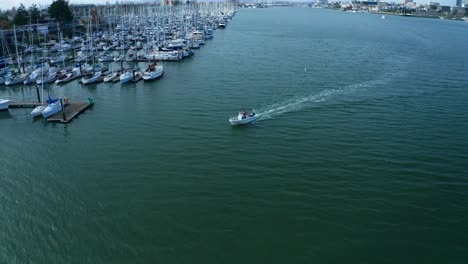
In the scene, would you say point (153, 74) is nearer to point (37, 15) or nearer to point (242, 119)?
point (242, 119)

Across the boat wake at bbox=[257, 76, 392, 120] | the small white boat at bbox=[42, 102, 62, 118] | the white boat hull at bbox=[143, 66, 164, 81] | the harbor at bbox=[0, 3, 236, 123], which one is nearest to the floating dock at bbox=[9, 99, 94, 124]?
the harbor at bbox=[0, 3, 236, 123]

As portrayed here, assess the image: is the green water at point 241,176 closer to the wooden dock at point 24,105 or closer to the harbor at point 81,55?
the wooden dock at point 24,105

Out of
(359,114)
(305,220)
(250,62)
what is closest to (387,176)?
(305,220)

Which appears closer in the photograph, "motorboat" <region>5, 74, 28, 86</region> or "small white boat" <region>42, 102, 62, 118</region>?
"small white boat" <region>42, 102, 62, 118</region>

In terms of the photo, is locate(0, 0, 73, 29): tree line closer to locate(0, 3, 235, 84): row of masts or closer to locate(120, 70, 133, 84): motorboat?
locate(0, 3, 235, 84): row of masts

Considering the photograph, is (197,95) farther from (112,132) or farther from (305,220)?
(305,220)

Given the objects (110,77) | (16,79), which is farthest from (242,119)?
(16,79)
